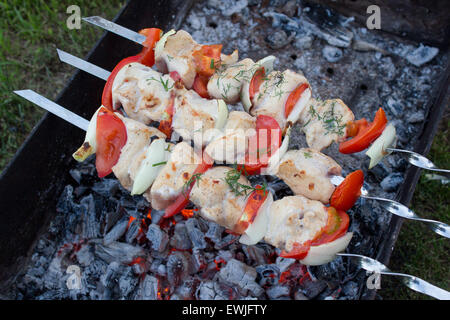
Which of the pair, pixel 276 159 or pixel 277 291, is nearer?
pixel 276 159

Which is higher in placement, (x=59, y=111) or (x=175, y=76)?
(x=175, y=76)

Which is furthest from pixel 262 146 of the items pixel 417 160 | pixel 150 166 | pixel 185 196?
pixel 417 160

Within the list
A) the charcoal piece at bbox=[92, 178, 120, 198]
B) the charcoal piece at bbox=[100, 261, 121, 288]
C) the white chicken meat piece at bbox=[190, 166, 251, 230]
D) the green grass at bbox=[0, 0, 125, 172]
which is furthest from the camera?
the green grass at bbox=[0, 0, 125, 172]

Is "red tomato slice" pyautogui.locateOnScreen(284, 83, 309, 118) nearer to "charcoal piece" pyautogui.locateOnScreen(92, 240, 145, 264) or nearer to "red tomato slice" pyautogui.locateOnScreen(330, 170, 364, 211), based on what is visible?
"red tomato slice" pyautogui.locateOnScreen(330, 170, 364, 211)

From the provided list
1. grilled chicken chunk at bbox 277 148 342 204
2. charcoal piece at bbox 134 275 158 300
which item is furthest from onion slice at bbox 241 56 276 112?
charcoal piece at bbox 134 275 158 300

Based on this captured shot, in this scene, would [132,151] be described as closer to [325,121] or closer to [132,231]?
[132,231]

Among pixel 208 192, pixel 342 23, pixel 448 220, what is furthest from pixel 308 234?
pixel 342 23

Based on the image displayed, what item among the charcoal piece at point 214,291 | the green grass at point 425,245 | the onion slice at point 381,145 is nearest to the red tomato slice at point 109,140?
the charcoal piece at point 214,291

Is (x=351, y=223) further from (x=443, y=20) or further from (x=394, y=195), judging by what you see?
(x=443, y=20)
